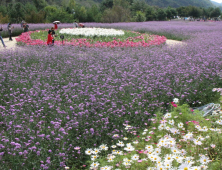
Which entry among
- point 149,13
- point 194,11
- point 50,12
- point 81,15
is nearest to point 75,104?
point 50,12

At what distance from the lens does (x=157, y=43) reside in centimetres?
1261

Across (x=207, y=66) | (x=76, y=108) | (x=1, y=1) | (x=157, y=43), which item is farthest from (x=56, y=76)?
(x=1, y=1)

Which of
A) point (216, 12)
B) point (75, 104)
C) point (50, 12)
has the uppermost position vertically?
point (216, 12)

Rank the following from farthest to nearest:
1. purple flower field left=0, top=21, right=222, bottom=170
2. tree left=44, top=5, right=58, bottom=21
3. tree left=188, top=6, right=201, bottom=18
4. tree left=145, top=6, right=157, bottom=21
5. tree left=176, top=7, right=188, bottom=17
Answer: tree left=176, top=7, right=188, bottom=17, tree left=188, top=6, right=201, bottom=18, tree left=145, top=6, right=157, bottom=21, tree left=44, top=5, right=58, bottom=21, purple flower field left=0, top=21, right=222, bottom=170

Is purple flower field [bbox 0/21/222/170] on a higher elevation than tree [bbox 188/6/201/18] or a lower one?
lower

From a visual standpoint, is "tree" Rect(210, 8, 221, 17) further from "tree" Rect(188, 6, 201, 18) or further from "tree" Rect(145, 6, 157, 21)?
"tree" Rect(145, 6, 157, 21)

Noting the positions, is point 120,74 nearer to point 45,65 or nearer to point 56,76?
point 56,76

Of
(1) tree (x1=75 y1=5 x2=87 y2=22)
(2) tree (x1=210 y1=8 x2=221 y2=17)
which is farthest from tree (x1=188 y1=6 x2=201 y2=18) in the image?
(1) tree (x1=75 y1=5 x2=87 y2=22)

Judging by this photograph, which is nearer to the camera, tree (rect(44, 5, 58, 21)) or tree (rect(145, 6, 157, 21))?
tree (rect(44, 5, 58, 21))

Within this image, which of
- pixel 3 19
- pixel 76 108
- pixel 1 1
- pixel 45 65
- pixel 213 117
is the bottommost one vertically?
pixel 213 117

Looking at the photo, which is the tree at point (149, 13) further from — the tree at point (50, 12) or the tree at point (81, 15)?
the tree at point (50, 12)

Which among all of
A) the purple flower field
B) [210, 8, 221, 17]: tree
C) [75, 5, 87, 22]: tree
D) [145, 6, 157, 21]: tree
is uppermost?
[210, 8, 221, 17]: tree

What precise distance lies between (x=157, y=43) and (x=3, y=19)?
23741mm

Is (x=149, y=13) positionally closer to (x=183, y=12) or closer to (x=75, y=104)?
(x=183, y=12)
